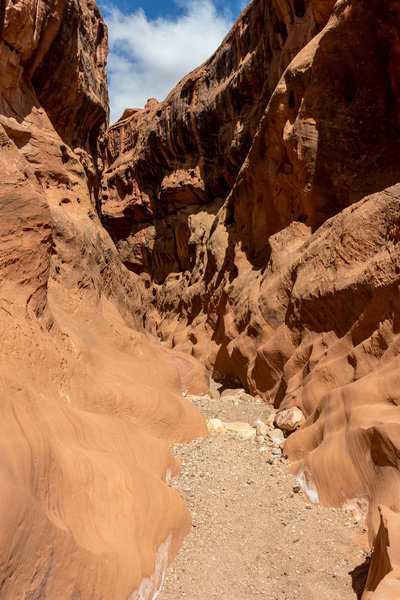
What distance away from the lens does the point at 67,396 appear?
4.24 metres

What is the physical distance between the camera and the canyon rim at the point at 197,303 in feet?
9.09

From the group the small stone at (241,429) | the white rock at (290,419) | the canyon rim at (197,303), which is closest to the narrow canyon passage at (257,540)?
the canyon rim at (197,303)

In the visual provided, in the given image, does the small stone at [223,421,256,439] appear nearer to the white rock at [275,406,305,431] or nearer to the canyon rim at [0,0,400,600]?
the white rock at [275,406,305,431]

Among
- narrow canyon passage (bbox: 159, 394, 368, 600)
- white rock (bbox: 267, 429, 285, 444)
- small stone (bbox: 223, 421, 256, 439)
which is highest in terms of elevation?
narrow canyon passage (bbox: 159, 394, 368, 600)

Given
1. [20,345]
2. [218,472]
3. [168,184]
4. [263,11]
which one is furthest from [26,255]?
[168,184]

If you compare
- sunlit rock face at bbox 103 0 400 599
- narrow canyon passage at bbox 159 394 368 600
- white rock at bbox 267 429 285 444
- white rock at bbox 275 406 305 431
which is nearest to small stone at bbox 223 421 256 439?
white rock at bbox 267 429 285 444

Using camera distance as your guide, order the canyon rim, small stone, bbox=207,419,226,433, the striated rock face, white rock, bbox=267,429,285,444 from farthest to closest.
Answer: small stone, bbox=207,419,226,433, white rock, bbox=267,429,285,444, the canyon rim, the striated rock face

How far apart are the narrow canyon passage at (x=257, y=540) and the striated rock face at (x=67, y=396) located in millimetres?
214

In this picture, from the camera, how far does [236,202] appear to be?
42.7ft

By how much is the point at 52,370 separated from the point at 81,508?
1673 millimetres

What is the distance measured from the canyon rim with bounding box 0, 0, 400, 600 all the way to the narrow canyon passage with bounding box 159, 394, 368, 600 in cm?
19

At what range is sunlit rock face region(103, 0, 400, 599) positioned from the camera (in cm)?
412

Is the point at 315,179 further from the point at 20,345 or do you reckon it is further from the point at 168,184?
the point at 168,184

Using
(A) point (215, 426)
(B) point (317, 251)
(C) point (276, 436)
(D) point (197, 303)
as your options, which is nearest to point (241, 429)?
(A) point (215, 426)
